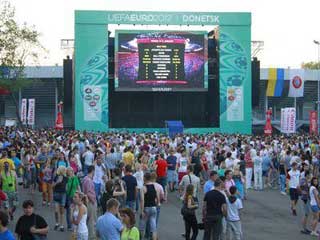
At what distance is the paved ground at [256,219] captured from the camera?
13320mm

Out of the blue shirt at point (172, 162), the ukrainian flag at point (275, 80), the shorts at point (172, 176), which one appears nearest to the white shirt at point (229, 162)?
the blue shirt at point (172, 162)

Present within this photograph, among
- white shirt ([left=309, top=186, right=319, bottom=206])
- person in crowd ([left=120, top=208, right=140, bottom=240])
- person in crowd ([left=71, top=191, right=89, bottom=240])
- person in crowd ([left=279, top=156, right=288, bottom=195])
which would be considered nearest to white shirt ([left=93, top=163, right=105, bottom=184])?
person in crowd ([left=71, top=191, right=89, bottom=240])

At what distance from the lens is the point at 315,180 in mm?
13203

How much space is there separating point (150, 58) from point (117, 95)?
7297 millimetres

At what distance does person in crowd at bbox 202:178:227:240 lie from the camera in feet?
36.7

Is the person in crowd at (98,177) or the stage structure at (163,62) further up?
the stage structure at (163,62)

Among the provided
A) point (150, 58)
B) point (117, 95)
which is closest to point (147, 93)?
point (117, 95)

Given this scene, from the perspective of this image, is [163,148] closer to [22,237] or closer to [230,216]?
[230,216]

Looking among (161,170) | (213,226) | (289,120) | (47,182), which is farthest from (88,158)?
(289,120)

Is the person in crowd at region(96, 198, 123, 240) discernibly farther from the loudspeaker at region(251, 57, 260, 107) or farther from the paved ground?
the loudspeaker at region(251, 57, 260, 107)

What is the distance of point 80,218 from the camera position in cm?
1029

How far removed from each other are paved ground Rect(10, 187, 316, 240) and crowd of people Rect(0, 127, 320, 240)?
320 millimetres

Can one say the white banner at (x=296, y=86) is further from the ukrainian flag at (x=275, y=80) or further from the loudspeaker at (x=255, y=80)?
the loudspeaker at (x=255, y=80)

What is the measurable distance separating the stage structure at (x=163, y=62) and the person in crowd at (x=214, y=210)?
102 ft
